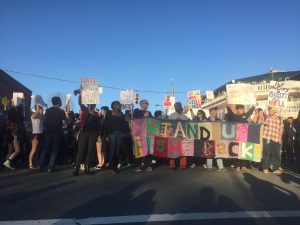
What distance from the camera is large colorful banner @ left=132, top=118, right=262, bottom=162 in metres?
12.0

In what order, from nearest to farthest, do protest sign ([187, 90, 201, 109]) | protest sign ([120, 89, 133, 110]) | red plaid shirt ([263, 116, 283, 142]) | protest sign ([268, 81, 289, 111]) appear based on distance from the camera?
red plaid shirt ([263, 116, 283, 142]) → protest sign ([268, 81, 289, 111]) → protest sign ([120, 89, 133, 110]) → protest sign ([187, 90, 201, 109])

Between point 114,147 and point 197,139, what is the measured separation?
2.50 meters

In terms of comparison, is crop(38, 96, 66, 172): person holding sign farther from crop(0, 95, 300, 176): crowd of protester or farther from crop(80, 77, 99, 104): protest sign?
crop(80, 77, 99, 104): protest sign

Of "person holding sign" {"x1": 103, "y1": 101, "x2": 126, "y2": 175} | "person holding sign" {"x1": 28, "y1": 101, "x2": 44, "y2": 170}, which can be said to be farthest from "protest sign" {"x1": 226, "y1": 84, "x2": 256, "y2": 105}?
"person holding sign" {"x1": 28, "y1": 101, "x2": 44, "y2": 170}

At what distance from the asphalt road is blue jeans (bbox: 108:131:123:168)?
35 cm

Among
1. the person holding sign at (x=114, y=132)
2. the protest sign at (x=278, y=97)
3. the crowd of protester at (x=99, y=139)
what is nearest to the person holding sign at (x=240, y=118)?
the crowd of protester at (x=99, y=139)

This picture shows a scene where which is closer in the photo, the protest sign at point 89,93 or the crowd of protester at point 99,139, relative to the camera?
the crowd of protester at point 99,139

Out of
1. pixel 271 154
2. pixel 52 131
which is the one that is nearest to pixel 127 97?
pixel 52 131

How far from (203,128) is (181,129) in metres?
0.63

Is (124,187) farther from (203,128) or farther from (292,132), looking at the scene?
(292,132)

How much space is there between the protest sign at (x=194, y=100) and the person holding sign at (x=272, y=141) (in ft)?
36.9

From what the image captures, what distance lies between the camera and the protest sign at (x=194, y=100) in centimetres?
2319

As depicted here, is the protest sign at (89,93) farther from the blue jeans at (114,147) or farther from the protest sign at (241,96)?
the protest sign at (241,96)

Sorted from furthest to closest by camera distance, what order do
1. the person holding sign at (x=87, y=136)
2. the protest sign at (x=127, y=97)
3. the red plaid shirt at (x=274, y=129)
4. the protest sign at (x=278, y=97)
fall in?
the protest sign at (x=127, y=97), the protest sign at (x=278, y=97), the red plaid shirt at (x=274, y=129), the person holding sign at (x=87, y=136)
